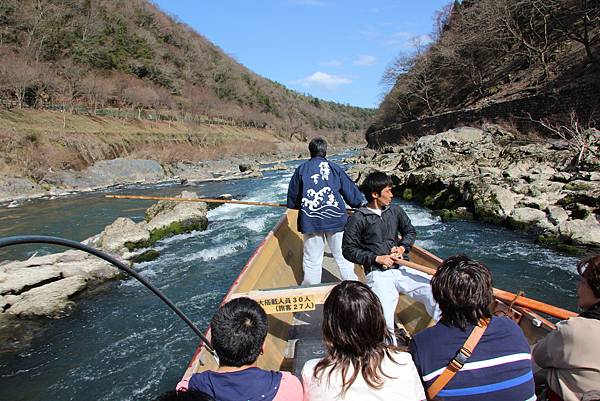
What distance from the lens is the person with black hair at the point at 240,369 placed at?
174 cm

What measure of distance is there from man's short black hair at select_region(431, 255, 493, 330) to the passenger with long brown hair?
34 centimetres

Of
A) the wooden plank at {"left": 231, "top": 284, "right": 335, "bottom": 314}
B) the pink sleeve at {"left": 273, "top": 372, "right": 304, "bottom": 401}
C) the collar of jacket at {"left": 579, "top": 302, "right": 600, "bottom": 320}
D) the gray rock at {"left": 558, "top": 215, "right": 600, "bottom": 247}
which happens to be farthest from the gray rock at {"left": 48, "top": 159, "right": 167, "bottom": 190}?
the collar of jacket at {"left": 579, "top": 302, "right": 600, "bottom": 320}

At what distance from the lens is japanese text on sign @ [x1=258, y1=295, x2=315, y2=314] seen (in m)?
3.48

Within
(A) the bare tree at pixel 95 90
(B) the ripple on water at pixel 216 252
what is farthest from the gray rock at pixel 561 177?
(A) the bare tree at pixel 95 90

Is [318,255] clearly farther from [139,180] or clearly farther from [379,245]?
[139,180]

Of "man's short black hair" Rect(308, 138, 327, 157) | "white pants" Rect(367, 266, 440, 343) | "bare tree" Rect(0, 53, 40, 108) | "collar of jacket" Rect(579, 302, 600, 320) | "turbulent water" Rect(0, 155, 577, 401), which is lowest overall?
"turbulent water" Rect(0, 155, 577, 401)

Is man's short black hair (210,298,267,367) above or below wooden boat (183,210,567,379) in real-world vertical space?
above

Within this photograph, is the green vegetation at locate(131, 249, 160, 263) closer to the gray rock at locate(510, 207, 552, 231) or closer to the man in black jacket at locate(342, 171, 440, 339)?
the man in black jacket at locate(342, 171, 440, 339)

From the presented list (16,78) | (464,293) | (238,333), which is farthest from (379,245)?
(16,78)

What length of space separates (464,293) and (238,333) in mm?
1102

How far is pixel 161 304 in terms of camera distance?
752 centimetres

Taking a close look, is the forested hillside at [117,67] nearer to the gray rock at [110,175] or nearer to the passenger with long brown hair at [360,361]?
the gray rock at [110,175]

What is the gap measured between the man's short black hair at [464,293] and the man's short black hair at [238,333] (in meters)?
0.90

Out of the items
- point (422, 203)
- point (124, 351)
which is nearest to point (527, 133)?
point (422, 203)
